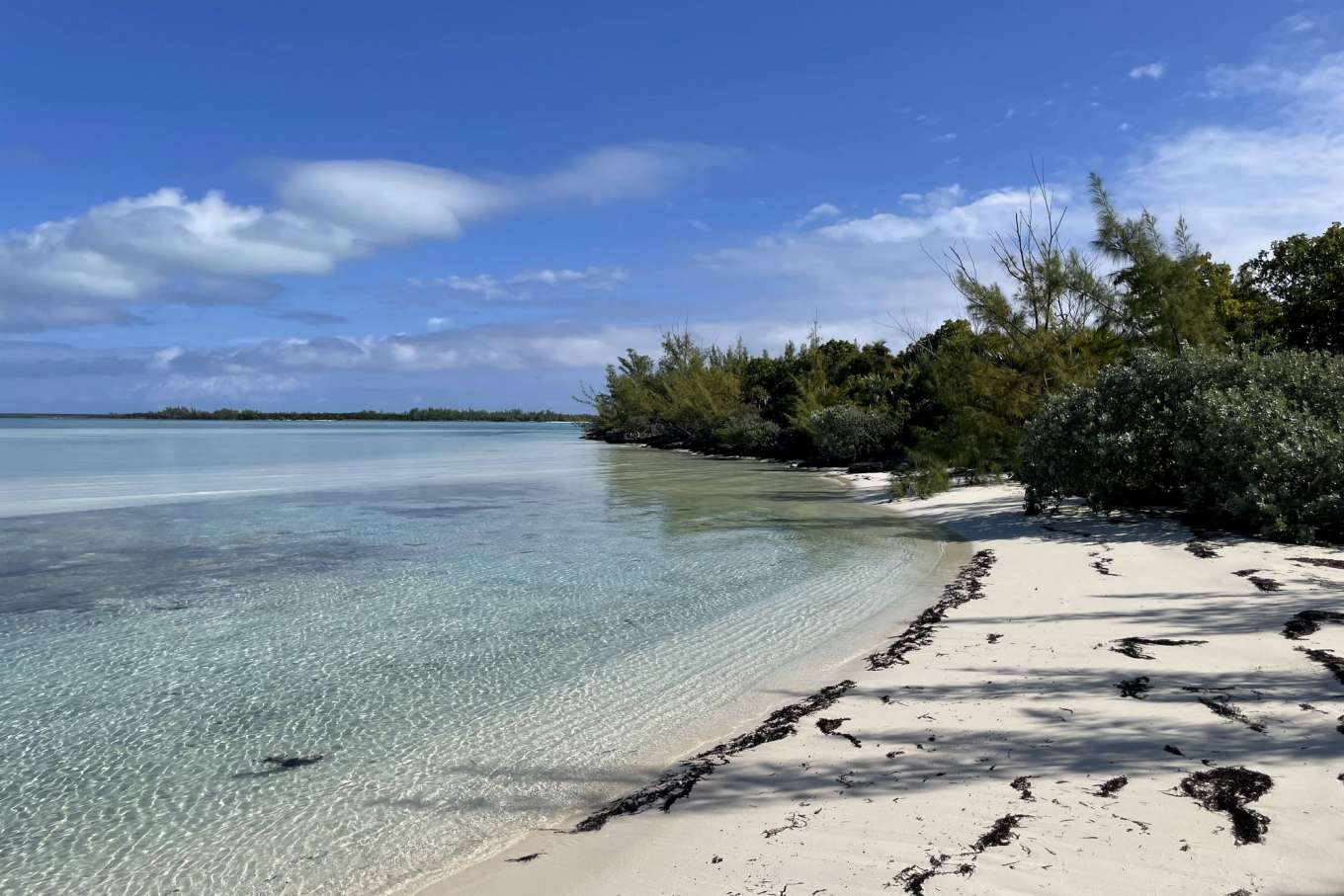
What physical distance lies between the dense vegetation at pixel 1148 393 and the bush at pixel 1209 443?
1.1 inches

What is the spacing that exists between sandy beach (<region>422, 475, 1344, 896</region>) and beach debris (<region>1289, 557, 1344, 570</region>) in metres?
2.08

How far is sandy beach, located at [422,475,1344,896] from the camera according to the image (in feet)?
11.1

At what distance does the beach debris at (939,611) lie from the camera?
7066 mm

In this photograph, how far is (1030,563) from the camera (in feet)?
36.7

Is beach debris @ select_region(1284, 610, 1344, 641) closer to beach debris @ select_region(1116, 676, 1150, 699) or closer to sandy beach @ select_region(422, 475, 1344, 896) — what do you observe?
sandy beach @ select_region(422, 475, 1344, 896)

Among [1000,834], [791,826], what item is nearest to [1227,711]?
[1000,834]

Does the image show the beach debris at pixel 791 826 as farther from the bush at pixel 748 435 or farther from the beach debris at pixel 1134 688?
the bush at pixel 748 435

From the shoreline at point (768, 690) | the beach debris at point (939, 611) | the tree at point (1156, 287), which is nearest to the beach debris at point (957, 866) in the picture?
the shoreline at point (768, 690)

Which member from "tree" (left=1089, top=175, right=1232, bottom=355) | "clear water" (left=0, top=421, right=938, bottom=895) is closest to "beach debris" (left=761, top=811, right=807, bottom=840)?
"clear water" (left=0, top=421, right=938, bottom=895)

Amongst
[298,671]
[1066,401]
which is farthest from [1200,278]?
[298,671]

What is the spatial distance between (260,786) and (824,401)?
40233 millimetres

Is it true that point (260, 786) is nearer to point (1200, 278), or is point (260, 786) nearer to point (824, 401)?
point (1200, 278)

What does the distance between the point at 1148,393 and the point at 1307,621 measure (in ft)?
26.3

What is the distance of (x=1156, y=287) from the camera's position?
17.3 m
